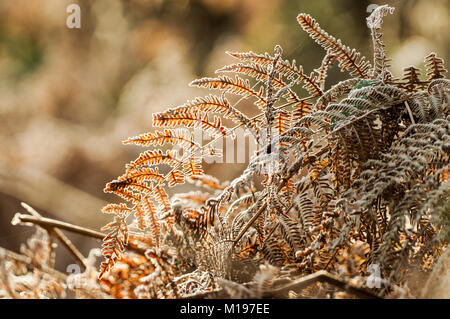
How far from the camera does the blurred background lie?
1.21 metres

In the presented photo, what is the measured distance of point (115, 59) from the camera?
150 cm

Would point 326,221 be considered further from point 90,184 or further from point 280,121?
point 90,184

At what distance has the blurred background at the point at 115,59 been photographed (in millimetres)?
1205

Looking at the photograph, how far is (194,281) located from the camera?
0.32 meters
